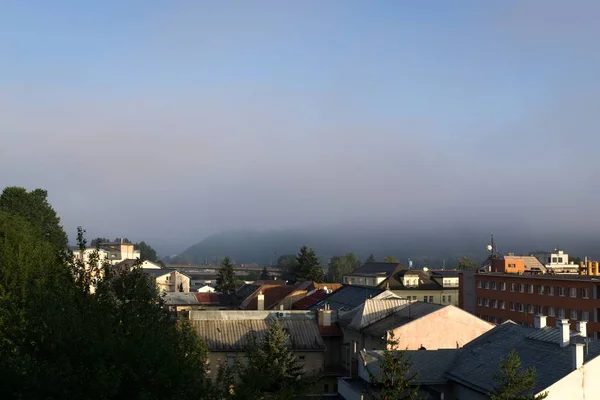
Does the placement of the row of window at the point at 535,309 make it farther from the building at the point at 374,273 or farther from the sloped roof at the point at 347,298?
the building at the point at 374,273

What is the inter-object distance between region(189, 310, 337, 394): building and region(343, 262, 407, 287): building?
227 feet

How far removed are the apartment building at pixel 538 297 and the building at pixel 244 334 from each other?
32.1m

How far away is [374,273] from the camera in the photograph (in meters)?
122

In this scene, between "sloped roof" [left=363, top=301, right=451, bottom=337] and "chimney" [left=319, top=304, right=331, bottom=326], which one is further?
"chimney" [left=319, top=304, right=331, bottom=326]

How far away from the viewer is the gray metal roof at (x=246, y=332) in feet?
143

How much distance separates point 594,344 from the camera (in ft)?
92.4

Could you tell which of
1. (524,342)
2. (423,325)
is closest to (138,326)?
(524,342)

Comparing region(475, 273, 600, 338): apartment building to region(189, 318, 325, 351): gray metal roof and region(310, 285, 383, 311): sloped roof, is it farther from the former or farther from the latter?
region(189, 318, 325, 351): gray metal roof

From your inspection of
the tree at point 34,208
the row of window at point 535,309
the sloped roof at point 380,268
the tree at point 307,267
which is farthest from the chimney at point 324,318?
the tree at point 307,267

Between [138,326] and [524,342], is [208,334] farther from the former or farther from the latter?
[138,326]

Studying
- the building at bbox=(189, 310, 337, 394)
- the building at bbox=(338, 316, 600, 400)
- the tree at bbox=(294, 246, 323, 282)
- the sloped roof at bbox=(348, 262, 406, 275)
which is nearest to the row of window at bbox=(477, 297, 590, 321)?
the building at bbox=(189, 310, 337, 394)

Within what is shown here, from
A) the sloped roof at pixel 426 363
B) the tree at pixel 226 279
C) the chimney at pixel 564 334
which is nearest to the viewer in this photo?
the chimney at pixel 564 334

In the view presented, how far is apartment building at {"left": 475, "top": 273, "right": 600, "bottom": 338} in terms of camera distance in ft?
209

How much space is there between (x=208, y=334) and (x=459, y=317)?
17933 millimetres
